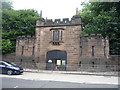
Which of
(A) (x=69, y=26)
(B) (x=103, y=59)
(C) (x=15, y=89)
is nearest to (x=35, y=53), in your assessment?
(A) (x=69, y=26)

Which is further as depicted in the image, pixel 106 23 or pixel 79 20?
pixel 79 20

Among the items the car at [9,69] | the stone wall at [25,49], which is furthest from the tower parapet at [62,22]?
the car at [9,69]

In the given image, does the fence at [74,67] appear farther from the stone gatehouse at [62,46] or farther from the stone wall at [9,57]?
the stone wall at [9,57]

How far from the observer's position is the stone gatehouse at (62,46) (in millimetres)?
19625

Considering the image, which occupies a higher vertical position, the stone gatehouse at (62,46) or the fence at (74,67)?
the stone gatehouse at (62,46)

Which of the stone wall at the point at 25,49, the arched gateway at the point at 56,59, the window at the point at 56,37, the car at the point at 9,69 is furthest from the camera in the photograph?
the stone wall at the point at 25,49

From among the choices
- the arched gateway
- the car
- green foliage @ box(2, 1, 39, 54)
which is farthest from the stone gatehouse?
the car

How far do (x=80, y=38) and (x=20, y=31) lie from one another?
45.0ft

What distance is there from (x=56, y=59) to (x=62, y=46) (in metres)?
2.38

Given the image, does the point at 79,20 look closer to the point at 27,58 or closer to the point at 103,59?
the point at 103,59

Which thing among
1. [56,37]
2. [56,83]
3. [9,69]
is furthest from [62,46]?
[56,83]

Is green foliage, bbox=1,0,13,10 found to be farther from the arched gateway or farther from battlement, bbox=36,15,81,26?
the arched gateway

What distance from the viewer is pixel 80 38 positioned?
68.4 ft

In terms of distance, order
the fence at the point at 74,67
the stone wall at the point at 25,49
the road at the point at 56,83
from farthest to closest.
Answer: the stone wall at the point at 25,49 → the fence at the point at 74,67 → the road at the point at 56,83
